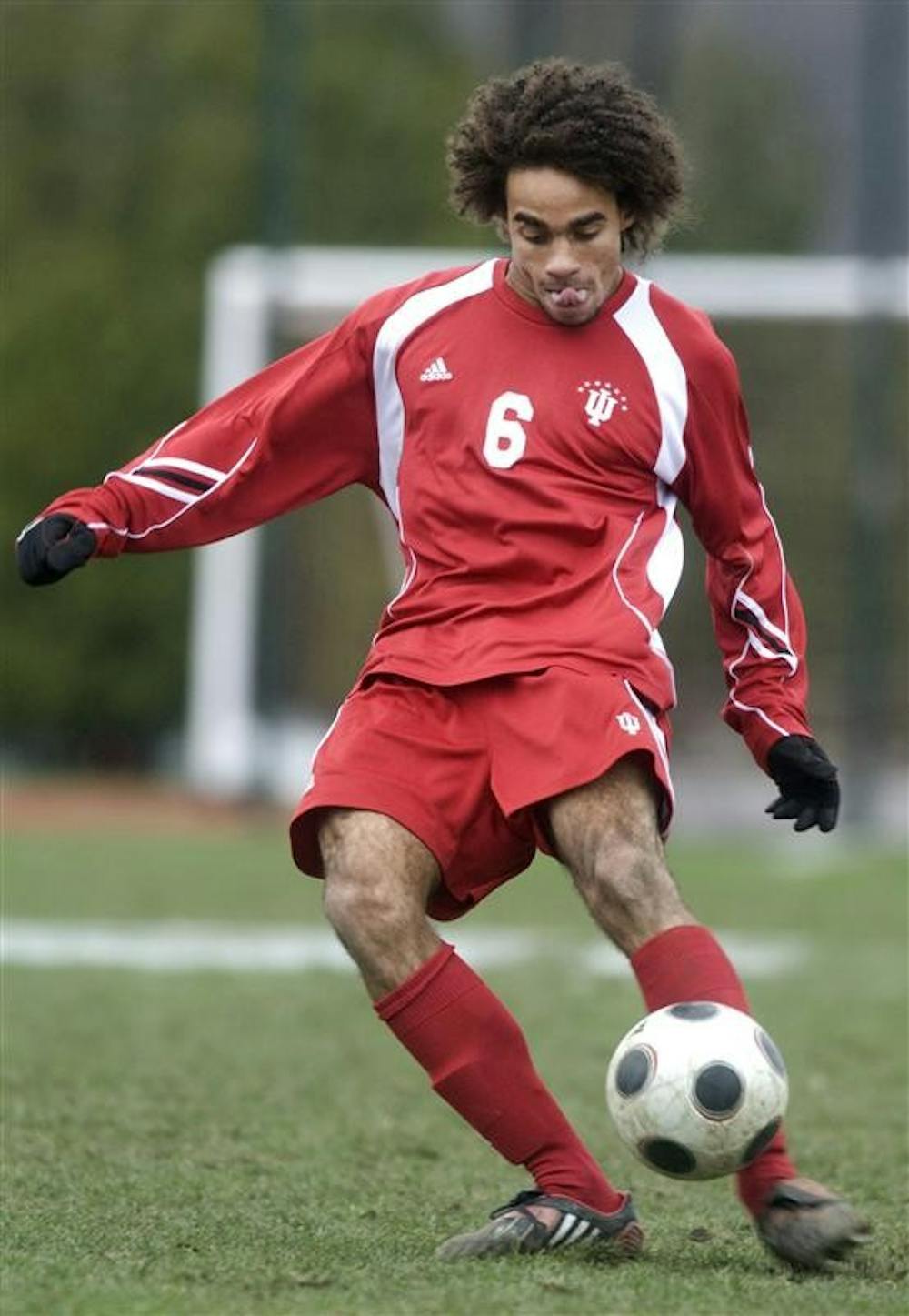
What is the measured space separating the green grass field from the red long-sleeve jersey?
93cm

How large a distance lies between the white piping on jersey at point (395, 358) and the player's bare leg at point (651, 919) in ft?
1.83

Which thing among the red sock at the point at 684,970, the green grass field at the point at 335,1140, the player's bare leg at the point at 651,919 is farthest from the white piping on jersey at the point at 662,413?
the green grass field at the point at 335,1140

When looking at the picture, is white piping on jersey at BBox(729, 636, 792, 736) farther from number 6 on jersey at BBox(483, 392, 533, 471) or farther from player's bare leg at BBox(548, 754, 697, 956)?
number 6 on jersey at BBox(483, 392, 533, 471)

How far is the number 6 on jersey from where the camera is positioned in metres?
4.30

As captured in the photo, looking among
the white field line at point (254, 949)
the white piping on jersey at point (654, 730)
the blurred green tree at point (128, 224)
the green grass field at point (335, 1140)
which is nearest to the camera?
the green grass field at point (335, 1140)

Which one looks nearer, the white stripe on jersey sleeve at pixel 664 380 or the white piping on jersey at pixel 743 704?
the white stripe on jersey sleeve at pixel 664 380

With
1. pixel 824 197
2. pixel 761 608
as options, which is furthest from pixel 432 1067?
pixel 824 197

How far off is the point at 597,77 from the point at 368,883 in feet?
4.59

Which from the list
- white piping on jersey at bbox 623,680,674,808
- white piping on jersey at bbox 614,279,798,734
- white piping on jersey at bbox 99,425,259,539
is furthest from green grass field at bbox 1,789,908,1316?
white piping on jersey at bbox 99,425,259,539

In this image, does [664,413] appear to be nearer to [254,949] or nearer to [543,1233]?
[543,1233]

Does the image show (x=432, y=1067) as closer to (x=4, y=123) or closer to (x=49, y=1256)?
(x=49, y=1256)

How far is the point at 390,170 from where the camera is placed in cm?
2227

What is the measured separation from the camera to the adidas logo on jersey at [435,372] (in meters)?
4.40

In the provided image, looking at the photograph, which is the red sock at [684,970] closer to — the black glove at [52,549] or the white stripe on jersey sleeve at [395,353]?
the white stripe on jersey sleeve at [395,353]
